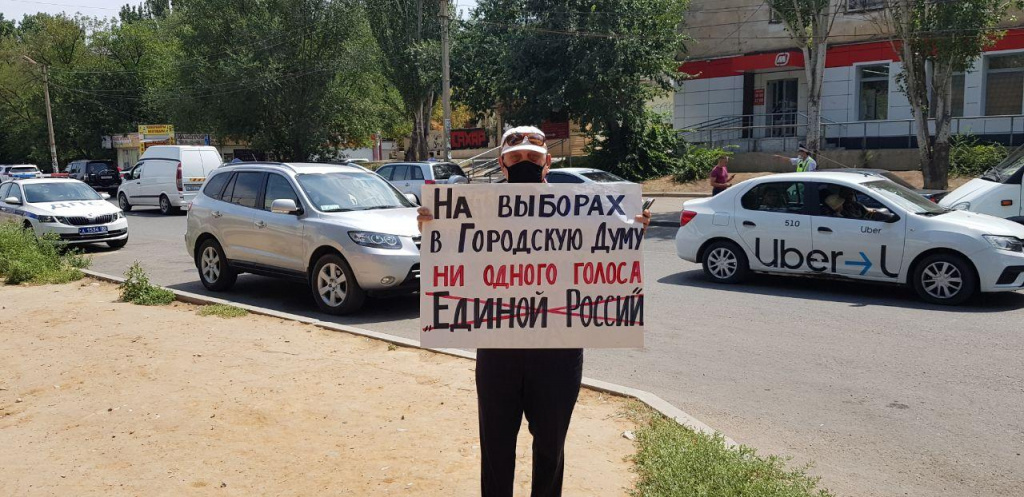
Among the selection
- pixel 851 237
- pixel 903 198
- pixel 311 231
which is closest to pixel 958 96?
pixel 903 198

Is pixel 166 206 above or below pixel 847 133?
below

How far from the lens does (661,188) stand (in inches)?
1166

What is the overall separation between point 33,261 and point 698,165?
22920 millimetres

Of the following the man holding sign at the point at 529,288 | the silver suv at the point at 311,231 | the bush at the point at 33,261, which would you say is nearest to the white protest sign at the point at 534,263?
the man holding sign at the point at 529,288

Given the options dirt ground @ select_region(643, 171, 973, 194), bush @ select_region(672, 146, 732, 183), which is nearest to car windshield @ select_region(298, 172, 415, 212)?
dirt ground @ select_region(643, 171, 973, 194)

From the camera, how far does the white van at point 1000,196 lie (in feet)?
39.1

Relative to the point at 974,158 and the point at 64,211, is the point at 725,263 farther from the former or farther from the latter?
the point at 974,158

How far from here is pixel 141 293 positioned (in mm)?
10109

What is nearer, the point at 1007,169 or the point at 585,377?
the point at 585,377

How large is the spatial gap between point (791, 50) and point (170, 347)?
28887 mm

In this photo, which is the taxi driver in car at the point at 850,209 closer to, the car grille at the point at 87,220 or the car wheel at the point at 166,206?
the car grille at the point at 87,220

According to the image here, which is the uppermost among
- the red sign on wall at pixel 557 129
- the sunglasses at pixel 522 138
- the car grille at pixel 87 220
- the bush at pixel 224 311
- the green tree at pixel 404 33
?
the green tree at pixel 404 33

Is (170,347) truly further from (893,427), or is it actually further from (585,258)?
(893,427)

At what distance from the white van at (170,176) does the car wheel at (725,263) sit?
1904 cm
